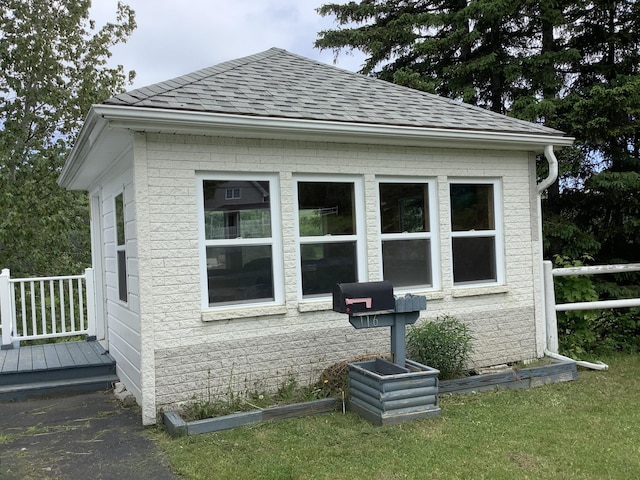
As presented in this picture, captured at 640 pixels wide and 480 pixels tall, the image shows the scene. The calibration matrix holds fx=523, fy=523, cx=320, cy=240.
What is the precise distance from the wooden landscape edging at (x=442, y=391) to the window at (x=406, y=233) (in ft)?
4.10

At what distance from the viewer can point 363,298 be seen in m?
4.75

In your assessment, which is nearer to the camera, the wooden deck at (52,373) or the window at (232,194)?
the window at (232,194)

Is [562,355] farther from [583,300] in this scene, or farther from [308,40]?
[308,40]

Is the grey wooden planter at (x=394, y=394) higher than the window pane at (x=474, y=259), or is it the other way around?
the window pane at (x=474, y=259)

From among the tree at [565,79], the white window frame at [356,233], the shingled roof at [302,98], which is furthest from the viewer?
the tree at [565,79]

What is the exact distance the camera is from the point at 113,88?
15.6 metres

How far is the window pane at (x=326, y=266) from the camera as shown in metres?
5.60

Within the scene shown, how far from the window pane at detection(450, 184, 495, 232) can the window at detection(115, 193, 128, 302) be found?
389cm

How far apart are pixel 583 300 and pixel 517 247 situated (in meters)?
1.55

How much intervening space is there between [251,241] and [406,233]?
1893mm

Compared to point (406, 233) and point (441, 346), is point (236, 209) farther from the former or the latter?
point (441, 346)

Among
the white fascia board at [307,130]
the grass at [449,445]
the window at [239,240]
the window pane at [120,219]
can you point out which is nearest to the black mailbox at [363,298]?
the window at [239,240]

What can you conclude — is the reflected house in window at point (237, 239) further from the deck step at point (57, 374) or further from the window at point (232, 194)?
the deck step at point (57, 374)

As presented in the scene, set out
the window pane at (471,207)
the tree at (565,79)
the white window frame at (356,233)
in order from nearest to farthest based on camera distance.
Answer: the white window frame at (356,233), the window pane at (471,207), the tree at (565,79)
